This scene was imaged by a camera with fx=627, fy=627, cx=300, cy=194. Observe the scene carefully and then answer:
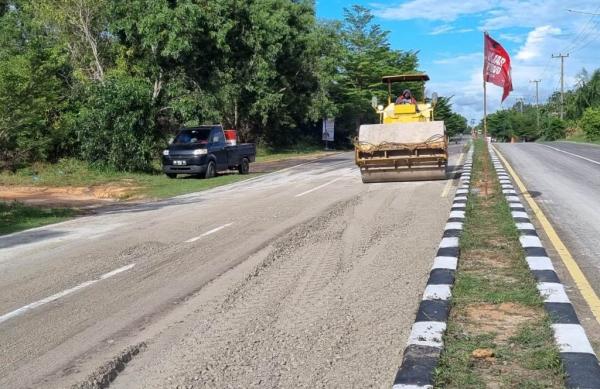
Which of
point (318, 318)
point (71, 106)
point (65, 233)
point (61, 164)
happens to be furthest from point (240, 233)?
point (71, 106)

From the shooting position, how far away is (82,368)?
442cm

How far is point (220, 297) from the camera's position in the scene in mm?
6168

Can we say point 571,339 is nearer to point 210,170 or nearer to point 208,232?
point 208,232

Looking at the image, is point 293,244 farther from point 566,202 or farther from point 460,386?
point 566,202

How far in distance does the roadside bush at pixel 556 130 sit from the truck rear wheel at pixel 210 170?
64.6 m

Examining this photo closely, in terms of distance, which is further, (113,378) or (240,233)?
(240,233)

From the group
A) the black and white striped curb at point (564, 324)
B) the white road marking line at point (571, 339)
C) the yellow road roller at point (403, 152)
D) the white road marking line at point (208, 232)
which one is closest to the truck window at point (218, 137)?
the yellow road roller at point (403, 152)

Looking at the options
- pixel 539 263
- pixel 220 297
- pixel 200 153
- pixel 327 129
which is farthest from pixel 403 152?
pixel 327 129

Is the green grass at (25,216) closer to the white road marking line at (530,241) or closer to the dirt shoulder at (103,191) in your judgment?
the dirt shoulder at (103,191)

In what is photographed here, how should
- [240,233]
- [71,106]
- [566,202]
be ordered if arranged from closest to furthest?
1. [240,233]
2. [566,202]
3. [71,106]

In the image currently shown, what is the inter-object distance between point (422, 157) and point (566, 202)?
483cm

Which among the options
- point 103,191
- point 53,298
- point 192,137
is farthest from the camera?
point 192,137

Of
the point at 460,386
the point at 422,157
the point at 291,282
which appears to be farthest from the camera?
the point at 422,157

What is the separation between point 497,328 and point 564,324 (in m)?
0.50
